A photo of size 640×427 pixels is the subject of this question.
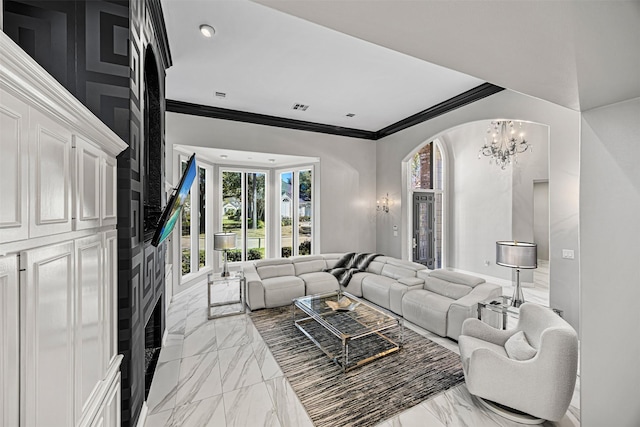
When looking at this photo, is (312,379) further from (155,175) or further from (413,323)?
(155,175)

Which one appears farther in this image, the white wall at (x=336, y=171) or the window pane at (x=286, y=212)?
the window pane at (x=286, y=212)

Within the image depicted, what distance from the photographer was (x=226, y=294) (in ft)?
16.3

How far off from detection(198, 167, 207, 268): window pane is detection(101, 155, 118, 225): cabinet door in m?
4.45

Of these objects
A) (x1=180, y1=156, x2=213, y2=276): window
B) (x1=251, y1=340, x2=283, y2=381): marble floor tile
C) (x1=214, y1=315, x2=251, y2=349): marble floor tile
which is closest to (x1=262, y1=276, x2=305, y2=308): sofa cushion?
(x1=214, y1=315, x2=251, y2=349): marble floor tile

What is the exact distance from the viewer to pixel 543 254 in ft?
24.2

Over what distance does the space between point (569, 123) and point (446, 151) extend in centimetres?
377

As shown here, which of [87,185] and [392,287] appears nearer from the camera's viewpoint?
[87,185]

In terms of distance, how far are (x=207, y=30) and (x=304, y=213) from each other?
4419mm

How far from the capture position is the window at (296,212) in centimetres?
650

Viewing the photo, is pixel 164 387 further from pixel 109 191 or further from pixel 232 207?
pixel 232 207

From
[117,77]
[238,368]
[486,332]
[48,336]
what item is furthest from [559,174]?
[48,336]

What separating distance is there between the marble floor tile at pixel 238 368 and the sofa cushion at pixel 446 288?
256cm

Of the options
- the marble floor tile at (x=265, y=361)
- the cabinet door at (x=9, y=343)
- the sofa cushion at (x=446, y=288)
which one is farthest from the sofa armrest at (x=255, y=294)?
the cabinet door at (x=9, y=343)

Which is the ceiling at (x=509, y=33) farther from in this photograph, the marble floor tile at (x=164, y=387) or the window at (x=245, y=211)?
the window at (x=245, y=211)
